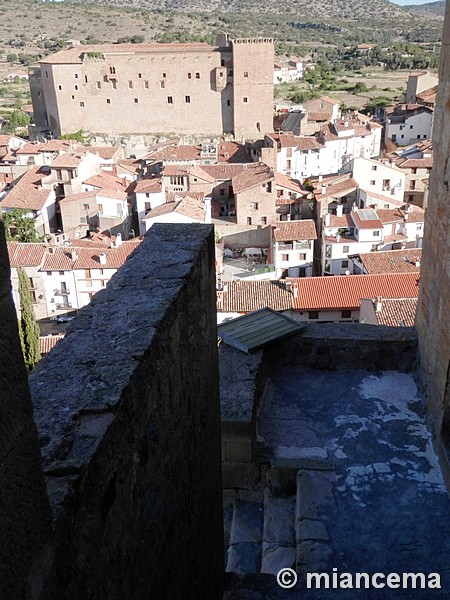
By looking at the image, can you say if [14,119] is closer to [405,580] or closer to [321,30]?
[405,580]

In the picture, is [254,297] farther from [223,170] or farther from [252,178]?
[223,170]

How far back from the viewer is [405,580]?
2.94 meters

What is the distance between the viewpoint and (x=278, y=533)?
137 inches

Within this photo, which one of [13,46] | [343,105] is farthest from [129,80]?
[13,46]

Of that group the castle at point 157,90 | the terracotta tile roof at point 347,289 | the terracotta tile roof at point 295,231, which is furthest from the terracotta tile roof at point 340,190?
the castle at point 157,90

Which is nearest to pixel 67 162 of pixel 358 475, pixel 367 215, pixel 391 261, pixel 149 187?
pixel 149 187

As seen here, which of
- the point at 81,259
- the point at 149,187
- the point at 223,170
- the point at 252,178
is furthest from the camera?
the point at 223,170

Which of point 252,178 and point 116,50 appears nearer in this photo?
point 252,178

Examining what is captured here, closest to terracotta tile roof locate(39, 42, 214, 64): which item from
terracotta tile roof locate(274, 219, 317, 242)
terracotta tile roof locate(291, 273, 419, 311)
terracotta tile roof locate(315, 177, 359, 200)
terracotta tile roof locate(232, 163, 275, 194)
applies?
terracotta tile roof locate(232, 163, 275, 194)

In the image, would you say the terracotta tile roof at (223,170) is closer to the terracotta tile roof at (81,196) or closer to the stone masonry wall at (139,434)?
the terracotta tile roof at (81,196)

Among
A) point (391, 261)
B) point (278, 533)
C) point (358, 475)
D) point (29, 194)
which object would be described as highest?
point (358, 475)

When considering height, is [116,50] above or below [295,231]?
above

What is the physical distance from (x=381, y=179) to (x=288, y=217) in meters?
5.08

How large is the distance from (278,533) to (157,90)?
47.8 meters
